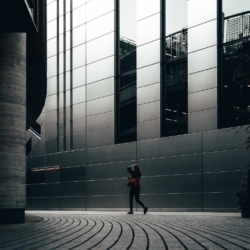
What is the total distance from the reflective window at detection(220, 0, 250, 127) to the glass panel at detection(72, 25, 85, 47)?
31.5 feet

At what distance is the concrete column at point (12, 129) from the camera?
1249cm

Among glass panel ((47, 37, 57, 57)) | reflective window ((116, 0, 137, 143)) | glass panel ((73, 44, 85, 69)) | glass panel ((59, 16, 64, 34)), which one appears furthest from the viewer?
glass panel ((47, 37, 57, 57))

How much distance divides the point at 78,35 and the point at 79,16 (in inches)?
41.0

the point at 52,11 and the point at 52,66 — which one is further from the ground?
the point at 52,11

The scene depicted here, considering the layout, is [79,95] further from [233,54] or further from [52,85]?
[233,54]

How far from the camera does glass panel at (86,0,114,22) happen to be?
28216 millimetres

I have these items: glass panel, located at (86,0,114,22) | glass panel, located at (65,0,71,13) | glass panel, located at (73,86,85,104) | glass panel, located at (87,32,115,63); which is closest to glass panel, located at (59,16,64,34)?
glass panel, located at (65,0,71,13)

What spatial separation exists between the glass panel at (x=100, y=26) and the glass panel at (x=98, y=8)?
26cm

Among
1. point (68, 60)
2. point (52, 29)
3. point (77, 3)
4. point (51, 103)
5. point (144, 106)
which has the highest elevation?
point (77, 3)

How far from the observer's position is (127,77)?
2705cm

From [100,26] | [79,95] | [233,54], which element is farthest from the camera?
[79,95]

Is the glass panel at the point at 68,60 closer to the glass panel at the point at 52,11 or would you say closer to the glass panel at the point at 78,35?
the glass panel at the point at 78,35

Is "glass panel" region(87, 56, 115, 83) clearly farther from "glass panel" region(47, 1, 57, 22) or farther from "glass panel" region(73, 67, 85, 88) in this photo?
"glass panel" region(47, 1, 57, 22)

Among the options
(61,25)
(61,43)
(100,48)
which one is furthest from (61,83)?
(100,48)
